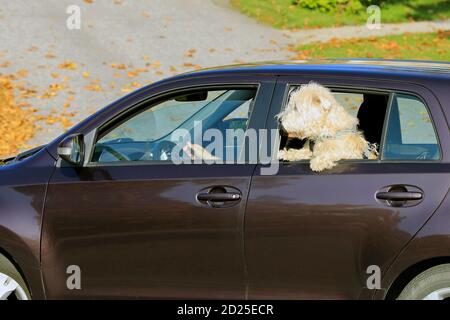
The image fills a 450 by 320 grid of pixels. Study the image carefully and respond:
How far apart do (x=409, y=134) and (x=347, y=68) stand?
1.59 feet

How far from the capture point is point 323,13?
20.6m

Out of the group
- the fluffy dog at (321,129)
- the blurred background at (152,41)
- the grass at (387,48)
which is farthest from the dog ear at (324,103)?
the grass at (387,48)

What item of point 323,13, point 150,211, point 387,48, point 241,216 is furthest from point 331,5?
point 241,216

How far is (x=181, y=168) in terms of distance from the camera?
4.73m

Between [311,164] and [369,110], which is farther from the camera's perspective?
[369,110]

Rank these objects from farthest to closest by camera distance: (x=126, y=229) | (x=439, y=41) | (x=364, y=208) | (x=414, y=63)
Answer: (x=439, y=41) → (x=414, y=63) → (x=126, y=229) → (x=364, y=208)

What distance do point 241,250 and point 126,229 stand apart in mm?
649

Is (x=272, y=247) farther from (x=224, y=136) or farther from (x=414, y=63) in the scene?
(x=414, y=63)

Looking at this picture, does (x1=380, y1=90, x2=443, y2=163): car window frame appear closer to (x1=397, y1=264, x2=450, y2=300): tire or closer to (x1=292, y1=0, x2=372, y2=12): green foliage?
(x1=397, y1=264, x2=450, y2=300): tire

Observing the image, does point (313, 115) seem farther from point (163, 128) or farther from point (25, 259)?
point (25, 259)

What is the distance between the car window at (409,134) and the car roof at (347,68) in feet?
0.52

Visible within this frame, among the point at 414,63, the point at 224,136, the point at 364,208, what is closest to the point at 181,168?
the point at 224,136

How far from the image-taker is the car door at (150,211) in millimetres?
4555

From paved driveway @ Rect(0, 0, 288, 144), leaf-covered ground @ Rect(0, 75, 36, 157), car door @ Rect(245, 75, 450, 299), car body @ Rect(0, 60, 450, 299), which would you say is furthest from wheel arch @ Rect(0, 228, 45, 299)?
paved driveway @ Rect(0, 0, 288, 144)
